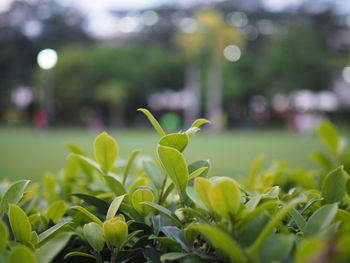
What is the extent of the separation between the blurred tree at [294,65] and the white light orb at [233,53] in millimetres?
2573

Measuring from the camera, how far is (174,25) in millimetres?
41406

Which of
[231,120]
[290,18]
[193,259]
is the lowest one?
[231,120]

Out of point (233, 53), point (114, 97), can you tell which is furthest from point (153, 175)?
point (233, 53)

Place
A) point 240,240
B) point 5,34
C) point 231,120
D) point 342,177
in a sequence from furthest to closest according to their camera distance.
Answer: point 5,34
point 231,120
point 342,177
point 240,240

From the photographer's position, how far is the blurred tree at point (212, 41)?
30.4m

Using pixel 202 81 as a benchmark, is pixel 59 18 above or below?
above

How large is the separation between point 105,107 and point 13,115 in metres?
7.11

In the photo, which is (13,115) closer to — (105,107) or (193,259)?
(105,107)

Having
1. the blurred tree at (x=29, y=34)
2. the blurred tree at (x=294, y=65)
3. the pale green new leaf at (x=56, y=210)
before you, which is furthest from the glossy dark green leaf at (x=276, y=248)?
the blurred tree at (x=29, y=34)

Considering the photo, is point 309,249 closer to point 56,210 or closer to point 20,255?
point 20,255

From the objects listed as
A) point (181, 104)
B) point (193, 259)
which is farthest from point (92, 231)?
point (181, 104)

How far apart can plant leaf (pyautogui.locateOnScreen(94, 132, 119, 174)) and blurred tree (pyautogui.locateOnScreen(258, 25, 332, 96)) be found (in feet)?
107

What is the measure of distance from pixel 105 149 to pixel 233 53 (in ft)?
115

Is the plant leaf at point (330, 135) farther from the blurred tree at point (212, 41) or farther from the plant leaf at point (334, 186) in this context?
the blurred tree at point (212, 41)
